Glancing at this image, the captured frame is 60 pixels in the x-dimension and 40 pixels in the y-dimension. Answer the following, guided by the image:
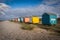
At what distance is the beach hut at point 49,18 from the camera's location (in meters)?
2.78

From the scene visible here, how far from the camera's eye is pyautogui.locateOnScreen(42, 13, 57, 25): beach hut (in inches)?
109

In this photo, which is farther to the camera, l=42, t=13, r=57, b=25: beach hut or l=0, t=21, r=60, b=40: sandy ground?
l=42, t=13, r=57, b=25: beach hut

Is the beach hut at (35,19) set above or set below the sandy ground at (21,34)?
above

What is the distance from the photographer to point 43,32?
2729mm

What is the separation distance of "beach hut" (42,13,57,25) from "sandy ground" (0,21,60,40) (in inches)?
7.8

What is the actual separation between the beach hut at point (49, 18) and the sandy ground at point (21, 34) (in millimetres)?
197

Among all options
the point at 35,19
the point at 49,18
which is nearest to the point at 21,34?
the point at 35,19

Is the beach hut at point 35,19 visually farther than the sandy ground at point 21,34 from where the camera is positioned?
Yes

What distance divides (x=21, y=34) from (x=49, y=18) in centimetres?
65

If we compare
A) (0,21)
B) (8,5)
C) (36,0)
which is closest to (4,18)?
(0,21)

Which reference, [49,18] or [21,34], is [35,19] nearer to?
[49,18]

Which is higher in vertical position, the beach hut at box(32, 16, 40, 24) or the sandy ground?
the beach hut at box(32, 16, 40, 24)

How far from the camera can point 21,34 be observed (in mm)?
2684

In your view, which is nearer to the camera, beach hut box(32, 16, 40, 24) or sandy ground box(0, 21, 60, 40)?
sandy ground box(0, 21, 60, 40)
